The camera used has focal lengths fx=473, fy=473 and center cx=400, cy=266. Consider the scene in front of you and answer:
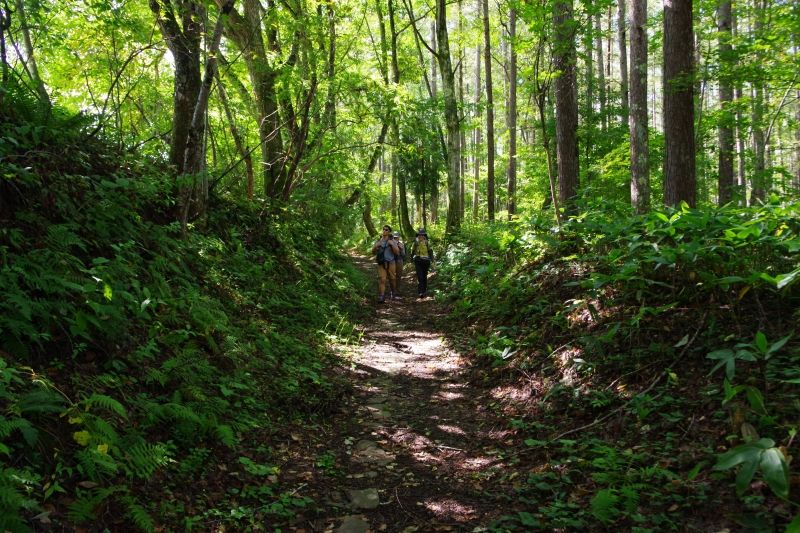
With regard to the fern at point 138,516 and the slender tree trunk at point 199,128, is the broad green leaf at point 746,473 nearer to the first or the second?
the fern at point 138,516

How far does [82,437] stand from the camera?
9.22 ft

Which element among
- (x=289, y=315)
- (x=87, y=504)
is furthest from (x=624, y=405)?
(x=289, y=315)

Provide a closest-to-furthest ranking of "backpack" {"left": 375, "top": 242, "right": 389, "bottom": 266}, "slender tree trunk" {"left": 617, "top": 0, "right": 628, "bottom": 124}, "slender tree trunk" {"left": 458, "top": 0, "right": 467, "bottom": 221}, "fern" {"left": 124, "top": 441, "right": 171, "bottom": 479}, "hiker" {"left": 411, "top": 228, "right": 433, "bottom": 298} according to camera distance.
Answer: "fern" {"left": 124, "top": 441, "right": 171, "bottom": 479}
"backpack" {"left": 375, "top": 242, "right": 389, "bottom": 266}
"hiker" {"left": 411, "top": 228, "right": 433, "bottom": 298}
"slender tree trunk" {"left": 617, "top": 0, "right": 628, "bottom": 124}
"slender tree trunk" {"left": 458, "top": 0, "right": 467, "bottom": 221}

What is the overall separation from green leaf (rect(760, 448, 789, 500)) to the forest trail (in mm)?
1589

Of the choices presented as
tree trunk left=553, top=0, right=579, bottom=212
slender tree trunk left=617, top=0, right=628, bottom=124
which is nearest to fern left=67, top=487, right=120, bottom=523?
tree trunk left=553, top=0, right=579, bottom=212

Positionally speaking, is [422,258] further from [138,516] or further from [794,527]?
[794,527]

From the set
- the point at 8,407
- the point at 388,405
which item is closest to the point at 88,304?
the point at 8,407

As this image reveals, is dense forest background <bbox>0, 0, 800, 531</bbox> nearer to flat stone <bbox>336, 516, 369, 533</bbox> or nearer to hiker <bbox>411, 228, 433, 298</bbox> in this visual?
Answer: flat stone <bbox>336, 516, 369, 533</bbox>

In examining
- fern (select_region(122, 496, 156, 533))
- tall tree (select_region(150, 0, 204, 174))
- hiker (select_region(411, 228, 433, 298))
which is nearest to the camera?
fern (select_region(122, 496, 156, 533))

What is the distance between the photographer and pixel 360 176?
1742cm

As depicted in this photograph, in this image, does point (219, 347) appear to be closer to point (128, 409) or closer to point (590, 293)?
point (128, 409)

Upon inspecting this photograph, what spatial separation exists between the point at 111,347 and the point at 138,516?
1672mm

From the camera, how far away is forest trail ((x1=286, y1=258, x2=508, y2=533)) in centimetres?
330

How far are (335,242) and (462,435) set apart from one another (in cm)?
1250
